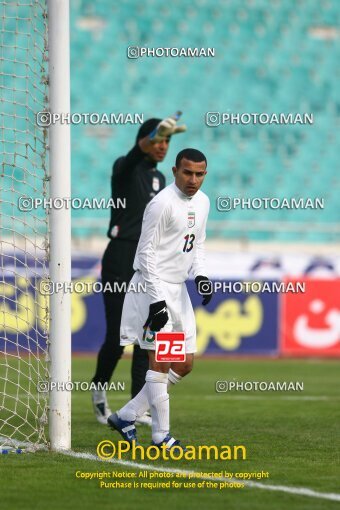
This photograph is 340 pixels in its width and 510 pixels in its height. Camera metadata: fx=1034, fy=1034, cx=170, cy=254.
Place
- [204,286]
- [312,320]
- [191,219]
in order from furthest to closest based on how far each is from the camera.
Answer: [312,320] → [204,286] → [191,219]

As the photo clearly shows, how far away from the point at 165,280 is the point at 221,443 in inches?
44.8

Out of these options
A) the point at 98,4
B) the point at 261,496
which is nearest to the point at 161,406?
the point at 261,496

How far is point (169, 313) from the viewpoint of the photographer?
621cm

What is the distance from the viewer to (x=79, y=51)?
20000 millimetres

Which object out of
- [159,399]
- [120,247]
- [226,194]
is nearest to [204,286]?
[159,399]

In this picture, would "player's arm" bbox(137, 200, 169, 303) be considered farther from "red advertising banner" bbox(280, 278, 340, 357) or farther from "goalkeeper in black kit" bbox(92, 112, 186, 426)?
"red advertising banner" bbox(280, 278, 340, 357)


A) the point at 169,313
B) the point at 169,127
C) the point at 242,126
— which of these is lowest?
the point at 169,313

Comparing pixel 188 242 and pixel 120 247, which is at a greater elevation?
pixel 188 242

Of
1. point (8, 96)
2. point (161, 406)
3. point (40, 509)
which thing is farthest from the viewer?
point (8, 96)

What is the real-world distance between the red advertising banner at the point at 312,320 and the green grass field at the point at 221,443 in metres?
3.21

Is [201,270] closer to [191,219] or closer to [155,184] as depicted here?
[191,219]

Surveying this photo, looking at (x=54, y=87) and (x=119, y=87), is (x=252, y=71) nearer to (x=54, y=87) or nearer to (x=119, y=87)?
(x=119, y=87)

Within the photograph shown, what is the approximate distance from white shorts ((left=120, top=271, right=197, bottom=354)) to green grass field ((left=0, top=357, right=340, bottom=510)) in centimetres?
72

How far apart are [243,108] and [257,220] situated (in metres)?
2.79
